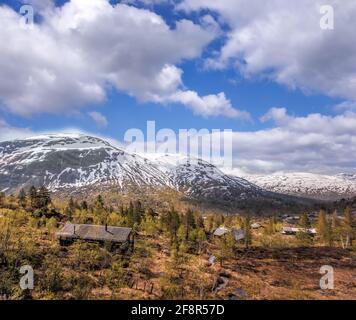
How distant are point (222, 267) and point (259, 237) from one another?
57173 millimetres

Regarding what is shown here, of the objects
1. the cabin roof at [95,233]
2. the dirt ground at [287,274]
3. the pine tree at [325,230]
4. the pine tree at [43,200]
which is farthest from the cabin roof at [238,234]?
the pine tree at [43,200]

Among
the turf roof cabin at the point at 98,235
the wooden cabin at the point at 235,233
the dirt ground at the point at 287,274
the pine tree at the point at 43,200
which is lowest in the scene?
the dirt ground at the point at 287,274

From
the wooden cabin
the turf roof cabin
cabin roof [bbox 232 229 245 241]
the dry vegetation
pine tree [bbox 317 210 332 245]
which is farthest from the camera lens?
the wooden cabin

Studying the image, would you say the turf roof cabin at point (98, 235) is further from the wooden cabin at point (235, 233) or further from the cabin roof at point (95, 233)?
the wooden cabin at point (235, 233)

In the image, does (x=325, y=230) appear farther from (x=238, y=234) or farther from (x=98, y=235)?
(x=98, y=235)

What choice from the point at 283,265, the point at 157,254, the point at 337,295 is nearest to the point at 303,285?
the point at 337,295

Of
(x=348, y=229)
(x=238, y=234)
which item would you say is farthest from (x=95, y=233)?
(x=348, y=229)

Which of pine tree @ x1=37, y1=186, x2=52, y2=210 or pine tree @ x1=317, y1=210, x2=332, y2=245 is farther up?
pine tree @ x1=37, y1=186, x2=52, y2=210

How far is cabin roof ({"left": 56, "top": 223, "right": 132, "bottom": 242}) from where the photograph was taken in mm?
78250

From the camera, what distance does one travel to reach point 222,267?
7438cm

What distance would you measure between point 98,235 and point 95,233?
4.14 feet

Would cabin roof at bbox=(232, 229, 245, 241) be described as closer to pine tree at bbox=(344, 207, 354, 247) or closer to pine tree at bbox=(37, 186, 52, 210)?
pine tree at bbox=(344, 207, 354, 247)

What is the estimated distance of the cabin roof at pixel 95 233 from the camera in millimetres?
78250

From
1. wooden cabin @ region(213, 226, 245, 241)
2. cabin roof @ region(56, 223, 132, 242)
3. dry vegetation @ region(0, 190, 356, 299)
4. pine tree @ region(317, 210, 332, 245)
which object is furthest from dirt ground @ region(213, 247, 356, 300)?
cabin roof @ region(56, 223, 132, 242)
